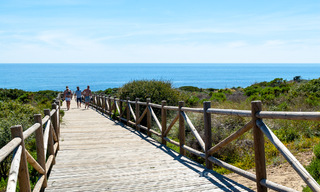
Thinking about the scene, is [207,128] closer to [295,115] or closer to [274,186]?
[274,186]

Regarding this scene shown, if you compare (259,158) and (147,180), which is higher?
(259,158)

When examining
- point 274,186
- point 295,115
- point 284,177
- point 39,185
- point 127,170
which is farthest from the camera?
point 284,177

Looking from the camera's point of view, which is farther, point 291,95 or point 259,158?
point 291,95

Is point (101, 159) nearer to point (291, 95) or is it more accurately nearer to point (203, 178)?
Answer: point (203, 178)

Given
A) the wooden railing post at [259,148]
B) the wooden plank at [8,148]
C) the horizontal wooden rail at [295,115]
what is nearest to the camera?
the wooden plank at [8,148]

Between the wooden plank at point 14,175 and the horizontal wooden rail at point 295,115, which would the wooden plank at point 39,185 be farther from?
the horizontal wooden rail at point 295,115

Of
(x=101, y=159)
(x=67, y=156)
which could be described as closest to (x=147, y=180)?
(x=101, y=159)

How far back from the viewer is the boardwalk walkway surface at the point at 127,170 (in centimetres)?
495

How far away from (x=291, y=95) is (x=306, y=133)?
751cm

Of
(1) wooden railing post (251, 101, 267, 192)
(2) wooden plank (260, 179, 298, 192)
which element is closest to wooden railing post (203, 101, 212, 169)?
(1) wooden railing post (251, 101, 267, 192)

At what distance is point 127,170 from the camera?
234 inches

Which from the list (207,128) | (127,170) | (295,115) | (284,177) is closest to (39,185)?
(127,170)

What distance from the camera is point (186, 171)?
5.76 meters

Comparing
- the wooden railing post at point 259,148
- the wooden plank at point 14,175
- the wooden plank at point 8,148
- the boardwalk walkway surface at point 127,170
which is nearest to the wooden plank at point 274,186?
the wooden railing post at point 259,148
